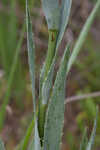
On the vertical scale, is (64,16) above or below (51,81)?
above

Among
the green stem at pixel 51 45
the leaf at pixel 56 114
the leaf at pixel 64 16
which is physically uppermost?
the leaf at pixel 64 16

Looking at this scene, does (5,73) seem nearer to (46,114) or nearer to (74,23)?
(74,23)

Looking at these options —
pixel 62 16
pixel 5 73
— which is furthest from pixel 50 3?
pixel 5 73

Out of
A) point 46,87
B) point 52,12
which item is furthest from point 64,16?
point 46,87

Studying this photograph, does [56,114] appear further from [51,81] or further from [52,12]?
[52,12]

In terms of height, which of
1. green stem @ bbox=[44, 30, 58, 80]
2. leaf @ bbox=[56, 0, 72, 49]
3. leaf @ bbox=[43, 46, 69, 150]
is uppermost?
leaf @ bbox=[56, 0, 72, 49]

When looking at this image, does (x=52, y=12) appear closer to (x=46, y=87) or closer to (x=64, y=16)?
(x=64, y=16)
